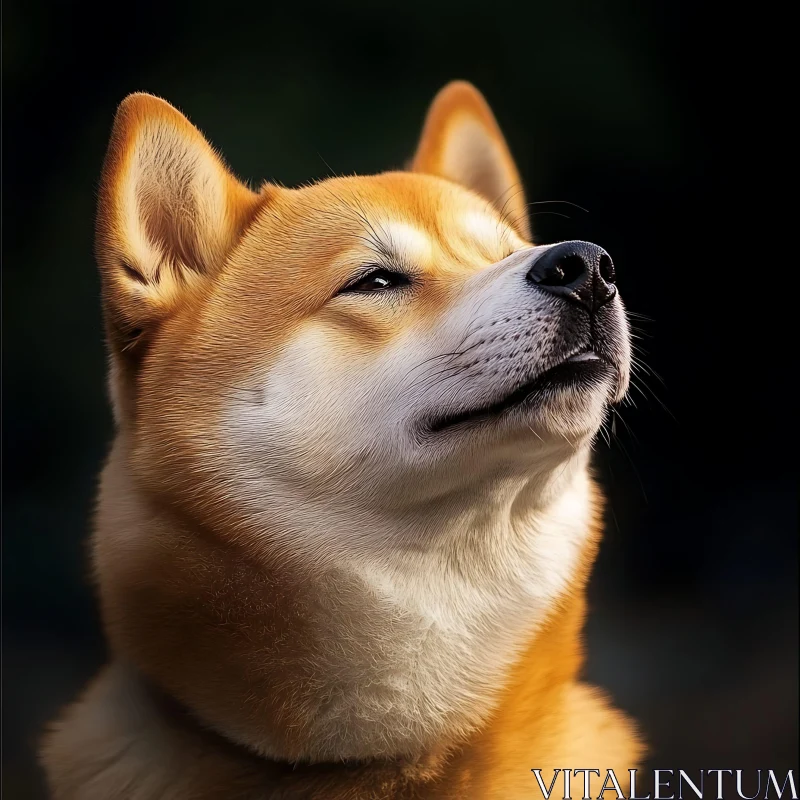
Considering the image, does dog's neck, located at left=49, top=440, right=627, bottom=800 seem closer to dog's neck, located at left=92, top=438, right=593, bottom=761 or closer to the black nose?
dog's neck, located at left=92, top=438, right=593, bottom=761

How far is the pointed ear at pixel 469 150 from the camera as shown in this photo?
1.79m

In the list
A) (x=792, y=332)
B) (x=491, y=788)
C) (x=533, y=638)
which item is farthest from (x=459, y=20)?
(x=491, y=788)

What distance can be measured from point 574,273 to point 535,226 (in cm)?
88

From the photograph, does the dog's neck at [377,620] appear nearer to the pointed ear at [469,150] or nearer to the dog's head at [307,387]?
the dog's head at [307,387]

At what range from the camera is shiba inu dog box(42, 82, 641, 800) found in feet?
4.21

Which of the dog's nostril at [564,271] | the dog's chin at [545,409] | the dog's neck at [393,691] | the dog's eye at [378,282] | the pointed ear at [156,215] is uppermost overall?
the pointed ear at [156,215]

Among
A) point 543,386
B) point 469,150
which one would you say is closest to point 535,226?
point 469,150

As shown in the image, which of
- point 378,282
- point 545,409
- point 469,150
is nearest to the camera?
point 545,409

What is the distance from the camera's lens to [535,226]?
2115 mm

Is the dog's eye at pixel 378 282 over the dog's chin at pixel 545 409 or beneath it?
over

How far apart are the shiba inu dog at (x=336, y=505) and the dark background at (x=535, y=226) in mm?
433

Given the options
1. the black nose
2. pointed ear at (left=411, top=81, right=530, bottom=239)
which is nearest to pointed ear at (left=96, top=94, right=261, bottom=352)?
pointed ear at (left=411, top=81, right=530, bottom=239)

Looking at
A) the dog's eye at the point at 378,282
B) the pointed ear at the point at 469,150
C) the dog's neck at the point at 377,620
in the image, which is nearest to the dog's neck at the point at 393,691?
the dog's neck at the point at 377,620

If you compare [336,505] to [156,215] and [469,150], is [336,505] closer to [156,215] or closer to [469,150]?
[156,215]
